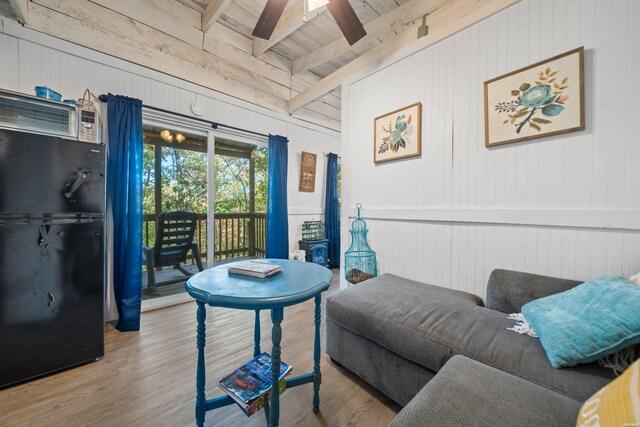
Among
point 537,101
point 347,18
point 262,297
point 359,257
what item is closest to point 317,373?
point 262,297

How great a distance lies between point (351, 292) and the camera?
1.79m

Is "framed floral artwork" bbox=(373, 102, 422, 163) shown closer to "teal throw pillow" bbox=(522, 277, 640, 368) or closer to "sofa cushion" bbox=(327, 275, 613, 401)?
"sofa cushion" bbox=(327, 275, 613, 401)

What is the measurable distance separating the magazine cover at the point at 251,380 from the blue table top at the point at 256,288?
1.75ft

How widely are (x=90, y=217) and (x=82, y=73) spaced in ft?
4.68

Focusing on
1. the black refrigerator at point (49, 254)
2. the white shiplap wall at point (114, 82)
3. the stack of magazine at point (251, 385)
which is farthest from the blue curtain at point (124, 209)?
the stack of magazine at point (251, 385)

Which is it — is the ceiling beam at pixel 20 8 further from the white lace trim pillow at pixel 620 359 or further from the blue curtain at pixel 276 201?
the white lace trim pillow at pixel 620 359

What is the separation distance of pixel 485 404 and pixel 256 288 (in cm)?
91

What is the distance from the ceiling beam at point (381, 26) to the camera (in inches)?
88.0

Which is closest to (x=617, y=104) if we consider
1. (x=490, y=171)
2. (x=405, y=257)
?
(x=490, y=171)

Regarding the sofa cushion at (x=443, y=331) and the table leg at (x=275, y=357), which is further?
the table leg at (x=275, y=357)

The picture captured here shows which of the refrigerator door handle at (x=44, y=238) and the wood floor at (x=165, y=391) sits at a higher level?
the refrigerator door handle at (x=44, y=238)

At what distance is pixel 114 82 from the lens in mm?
2393

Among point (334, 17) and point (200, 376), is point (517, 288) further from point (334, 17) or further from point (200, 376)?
point (334, 17)

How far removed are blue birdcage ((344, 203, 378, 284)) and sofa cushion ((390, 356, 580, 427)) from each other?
1653mm
